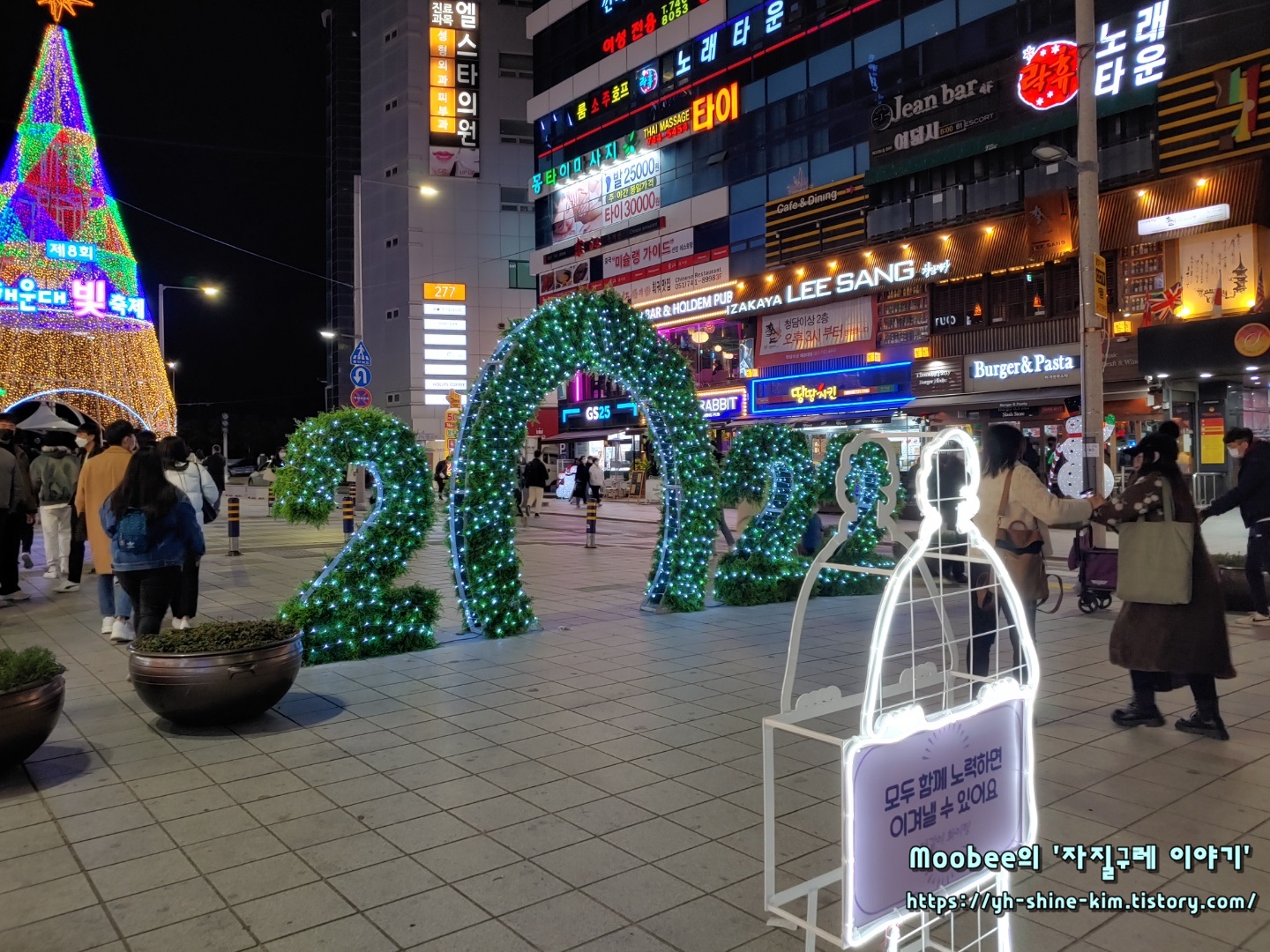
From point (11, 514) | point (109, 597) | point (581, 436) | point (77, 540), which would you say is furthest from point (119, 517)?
point (581, 436)

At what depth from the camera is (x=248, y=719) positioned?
6141 mm

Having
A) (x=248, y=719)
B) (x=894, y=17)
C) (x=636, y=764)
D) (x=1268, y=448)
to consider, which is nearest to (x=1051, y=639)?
(x=1268, y=448)

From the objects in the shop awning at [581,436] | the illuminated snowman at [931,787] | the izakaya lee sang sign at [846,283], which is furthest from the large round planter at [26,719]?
the shop awning at [581,436]

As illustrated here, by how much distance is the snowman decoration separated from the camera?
40.9ft

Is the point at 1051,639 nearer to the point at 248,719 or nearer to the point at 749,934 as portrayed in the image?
the point at 749,934

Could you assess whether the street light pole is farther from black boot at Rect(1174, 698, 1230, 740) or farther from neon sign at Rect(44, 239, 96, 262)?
neon sign at Rect(44, 239, 96, 262)

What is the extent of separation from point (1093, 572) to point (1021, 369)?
16268 mm

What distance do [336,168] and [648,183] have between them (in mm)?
58487

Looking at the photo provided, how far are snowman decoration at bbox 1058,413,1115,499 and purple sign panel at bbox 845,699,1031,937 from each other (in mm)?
10074

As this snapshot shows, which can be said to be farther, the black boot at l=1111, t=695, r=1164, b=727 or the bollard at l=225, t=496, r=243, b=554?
the bollard at l=225, t=496, r=243, b=554

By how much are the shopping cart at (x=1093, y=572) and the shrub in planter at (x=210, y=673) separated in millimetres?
8292

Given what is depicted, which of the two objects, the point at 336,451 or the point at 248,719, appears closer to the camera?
the point at 248,719

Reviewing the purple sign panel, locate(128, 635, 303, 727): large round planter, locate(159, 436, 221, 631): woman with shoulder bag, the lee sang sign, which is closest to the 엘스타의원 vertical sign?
the lee sang sign

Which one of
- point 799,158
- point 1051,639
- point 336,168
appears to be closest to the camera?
point 1051,639
